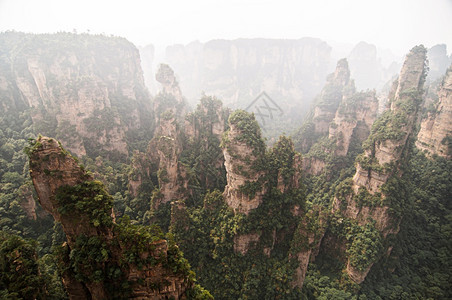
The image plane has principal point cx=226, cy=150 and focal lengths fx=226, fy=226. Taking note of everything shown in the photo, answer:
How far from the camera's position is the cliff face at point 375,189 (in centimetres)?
3039

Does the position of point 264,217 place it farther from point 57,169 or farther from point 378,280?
point 57,169

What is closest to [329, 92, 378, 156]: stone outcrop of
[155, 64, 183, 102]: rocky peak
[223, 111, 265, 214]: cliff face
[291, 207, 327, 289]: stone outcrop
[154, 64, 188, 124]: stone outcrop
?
[291, 207, 327, 289]: stone outcrop

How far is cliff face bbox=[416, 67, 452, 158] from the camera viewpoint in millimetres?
39531

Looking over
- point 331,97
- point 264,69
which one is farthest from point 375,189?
point 264,69

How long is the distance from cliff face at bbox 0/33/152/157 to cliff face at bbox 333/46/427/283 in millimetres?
42319

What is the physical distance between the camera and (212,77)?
4862 inches

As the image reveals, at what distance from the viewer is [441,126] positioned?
4059 cm

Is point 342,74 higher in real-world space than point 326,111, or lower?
higher

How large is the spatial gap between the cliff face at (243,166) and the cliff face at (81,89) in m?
27.2

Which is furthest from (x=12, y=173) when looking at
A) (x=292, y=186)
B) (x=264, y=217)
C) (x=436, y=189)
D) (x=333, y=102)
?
(x=333, y=102)

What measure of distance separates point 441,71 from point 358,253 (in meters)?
103

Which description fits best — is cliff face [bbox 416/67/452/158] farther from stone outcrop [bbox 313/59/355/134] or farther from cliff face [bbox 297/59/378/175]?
stone outcrop [bbox 313/59/355/134]

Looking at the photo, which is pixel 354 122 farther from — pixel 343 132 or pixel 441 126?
pixel 441 126

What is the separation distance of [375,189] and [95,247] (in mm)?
35296
